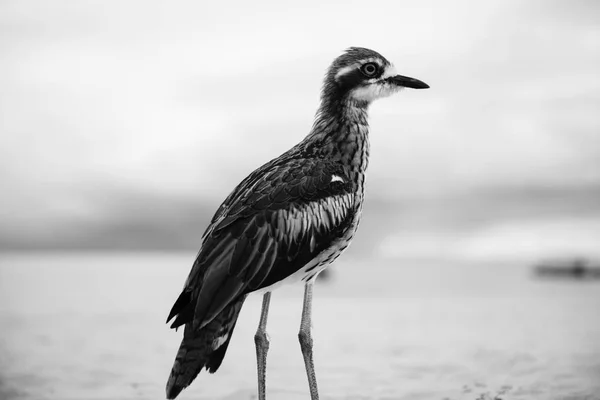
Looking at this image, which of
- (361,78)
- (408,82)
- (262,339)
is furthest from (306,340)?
(408,82)

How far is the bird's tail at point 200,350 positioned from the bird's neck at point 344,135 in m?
2.67

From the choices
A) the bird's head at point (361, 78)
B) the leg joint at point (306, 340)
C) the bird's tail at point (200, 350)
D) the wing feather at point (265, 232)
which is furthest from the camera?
the bird's head at point (361, 78)

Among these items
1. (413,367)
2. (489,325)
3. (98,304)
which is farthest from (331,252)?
(98,304)

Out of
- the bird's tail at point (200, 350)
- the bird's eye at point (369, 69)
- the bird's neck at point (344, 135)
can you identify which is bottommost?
the bird's tail at point (200, 350)

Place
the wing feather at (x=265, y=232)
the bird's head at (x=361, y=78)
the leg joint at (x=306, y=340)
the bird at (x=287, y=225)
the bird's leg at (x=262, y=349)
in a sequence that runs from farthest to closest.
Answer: the bird's head at (x=361, y=78), the leg joint at (x=306, y=340), the bird's leg at (x=262, y=349), the wing feather at (x=265, y=232), the bird at (x=287, y=225)

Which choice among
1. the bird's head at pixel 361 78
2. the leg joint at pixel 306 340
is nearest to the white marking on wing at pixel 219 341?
the leg joint at pixel 306 340

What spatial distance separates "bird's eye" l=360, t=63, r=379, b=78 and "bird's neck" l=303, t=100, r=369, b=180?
0.41 metres

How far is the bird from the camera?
768 cm

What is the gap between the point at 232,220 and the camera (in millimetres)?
8219

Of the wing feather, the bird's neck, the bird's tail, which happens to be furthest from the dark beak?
the bird's tail

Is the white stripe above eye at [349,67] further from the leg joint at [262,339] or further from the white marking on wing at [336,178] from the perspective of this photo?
the leg joint at [262,339]

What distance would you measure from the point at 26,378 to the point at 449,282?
1169 inches

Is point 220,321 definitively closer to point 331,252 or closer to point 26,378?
point 331,252

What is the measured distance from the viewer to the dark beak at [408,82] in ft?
33.1
